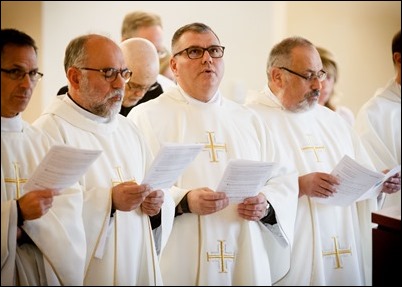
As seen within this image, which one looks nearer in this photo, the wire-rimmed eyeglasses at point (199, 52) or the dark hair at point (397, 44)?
the wire-rimmed eyeglasses at point (199, 52)

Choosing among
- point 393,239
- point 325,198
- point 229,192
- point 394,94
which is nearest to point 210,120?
point 229,192

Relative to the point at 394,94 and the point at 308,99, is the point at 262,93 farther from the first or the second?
the point at 394,94

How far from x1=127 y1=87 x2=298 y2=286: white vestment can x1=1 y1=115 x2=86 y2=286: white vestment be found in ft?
2.85

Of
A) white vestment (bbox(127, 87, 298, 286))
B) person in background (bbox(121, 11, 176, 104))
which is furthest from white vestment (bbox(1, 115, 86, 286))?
person in background (bbox(121, 11, 176, 104))

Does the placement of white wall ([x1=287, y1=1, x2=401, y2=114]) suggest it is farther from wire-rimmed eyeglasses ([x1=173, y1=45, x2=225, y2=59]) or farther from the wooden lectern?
the wooden lectern

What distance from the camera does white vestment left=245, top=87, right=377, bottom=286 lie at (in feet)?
15.2

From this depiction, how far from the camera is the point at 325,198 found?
4570mm

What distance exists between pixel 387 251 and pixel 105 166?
1.65m

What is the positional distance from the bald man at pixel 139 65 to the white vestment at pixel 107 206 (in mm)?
916

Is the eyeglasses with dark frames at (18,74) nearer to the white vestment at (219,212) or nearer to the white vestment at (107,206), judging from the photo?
the white vestment at (107,206)

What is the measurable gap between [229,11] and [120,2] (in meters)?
1.66

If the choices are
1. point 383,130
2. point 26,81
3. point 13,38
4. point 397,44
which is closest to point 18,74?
point 26,81

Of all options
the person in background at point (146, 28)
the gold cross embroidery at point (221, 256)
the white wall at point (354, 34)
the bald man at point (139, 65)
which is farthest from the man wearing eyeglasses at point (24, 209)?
the white wall at point (354, 34)

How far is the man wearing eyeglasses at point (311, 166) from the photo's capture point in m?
4.62
